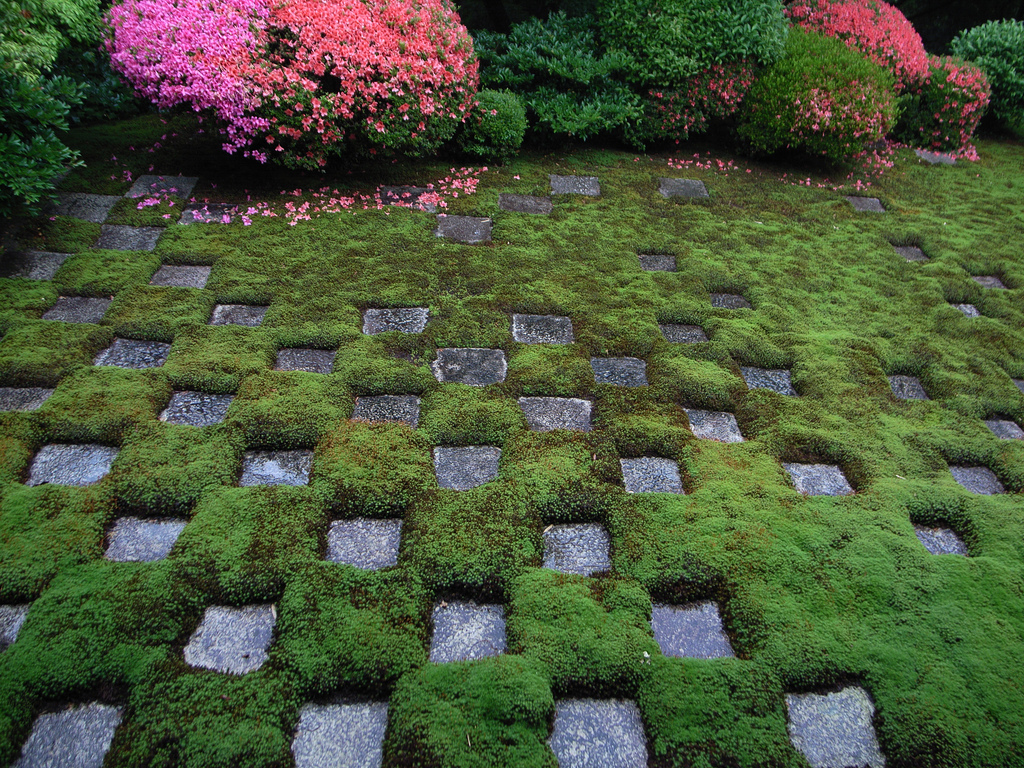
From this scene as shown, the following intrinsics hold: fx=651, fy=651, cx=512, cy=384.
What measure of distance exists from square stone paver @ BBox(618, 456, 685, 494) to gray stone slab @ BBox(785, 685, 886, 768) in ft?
3.03

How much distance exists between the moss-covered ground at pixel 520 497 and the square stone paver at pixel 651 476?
77 mm

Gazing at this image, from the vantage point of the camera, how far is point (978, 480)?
121 inches

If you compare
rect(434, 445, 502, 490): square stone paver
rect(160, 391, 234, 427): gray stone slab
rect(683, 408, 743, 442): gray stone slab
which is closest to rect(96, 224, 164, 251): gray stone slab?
rect(160, 391, 234, 427): gray stone slab

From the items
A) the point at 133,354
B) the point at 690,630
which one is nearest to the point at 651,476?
the point at 690,630

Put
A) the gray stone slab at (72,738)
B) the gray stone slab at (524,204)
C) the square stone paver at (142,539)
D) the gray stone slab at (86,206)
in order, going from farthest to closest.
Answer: the gray stone slab at (524,204) → the gray stone slab at (86,206) → the square stone paver at (142,539) → the gray stone slab at (72,738)

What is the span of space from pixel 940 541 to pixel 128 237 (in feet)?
15.6

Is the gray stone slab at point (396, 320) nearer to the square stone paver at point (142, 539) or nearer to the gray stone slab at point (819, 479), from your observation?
the square stone paver at point (142, 539)

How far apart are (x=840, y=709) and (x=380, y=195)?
4303mm

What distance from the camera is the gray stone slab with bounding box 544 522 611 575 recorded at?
8.10 feet

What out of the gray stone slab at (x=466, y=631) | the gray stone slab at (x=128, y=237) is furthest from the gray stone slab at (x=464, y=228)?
the gray stone slab at (x=466, y=631)

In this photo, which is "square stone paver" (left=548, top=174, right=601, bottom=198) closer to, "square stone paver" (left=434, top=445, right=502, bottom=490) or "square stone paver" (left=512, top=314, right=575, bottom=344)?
"square stone paver" (left=512, top=314, right=575, bottom=344)

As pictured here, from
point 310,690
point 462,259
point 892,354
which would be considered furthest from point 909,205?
point 310,690

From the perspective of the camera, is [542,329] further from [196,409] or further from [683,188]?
[683,188]

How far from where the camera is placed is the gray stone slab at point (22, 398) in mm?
2922
